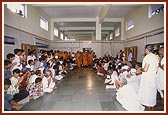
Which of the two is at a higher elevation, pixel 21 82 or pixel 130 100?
pixel 21 82

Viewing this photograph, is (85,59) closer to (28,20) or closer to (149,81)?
(28,20)

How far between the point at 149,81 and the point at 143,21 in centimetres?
547

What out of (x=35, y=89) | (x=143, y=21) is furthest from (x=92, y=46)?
(x=35, y=89)

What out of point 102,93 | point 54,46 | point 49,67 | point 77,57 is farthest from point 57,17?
point 102,93

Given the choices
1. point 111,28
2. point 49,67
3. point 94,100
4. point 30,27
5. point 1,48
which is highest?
point 111,28

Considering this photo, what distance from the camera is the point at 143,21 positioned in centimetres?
808

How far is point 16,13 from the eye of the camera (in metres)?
6.27

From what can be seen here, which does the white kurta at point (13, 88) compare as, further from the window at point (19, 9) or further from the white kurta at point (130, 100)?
the window at point (19, 9)

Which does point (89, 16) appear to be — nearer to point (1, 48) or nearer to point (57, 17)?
point (57, 17)

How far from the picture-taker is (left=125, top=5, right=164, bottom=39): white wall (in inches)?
255

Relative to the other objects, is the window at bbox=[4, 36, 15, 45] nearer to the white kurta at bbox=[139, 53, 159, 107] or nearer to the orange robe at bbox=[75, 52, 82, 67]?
the white kurta at bbox=[139, 53, 159, 107]

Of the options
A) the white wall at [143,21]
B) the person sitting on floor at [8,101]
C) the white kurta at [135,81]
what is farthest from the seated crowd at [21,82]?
the white wall at [143,21]

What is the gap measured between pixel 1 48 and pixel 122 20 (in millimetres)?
10010

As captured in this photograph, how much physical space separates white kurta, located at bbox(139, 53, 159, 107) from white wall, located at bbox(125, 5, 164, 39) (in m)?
3.34
